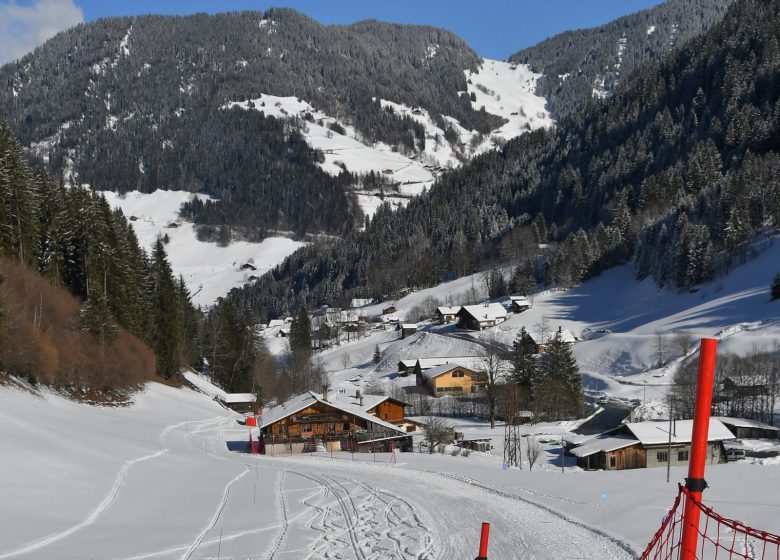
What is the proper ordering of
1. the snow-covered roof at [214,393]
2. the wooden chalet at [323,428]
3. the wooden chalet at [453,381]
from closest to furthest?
the wooden chalet at [323,428], the snow-covered roof at [214,393], the wooden chalet at [453,381]

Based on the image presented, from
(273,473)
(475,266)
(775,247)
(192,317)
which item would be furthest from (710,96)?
(273,473)

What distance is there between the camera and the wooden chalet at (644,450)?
48094 mm

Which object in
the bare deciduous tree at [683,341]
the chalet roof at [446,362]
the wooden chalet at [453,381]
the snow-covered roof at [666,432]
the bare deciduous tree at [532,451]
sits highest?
the bare deciduous tree at [683,341]

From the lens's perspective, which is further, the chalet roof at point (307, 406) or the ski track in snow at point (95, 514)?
the chalet roof at point (307, 406)

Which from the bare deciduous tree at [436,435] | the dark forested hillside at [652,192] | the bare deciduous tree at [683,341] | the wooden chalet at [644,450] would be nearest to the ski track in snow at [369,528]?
the bare deciduous tree at [436,435]

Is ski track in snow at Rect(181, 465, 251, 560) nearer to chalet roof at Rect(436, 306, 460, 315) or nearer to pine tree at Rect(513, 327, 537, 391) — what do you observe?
pine tree at Rect(513, 327, 537, 391)

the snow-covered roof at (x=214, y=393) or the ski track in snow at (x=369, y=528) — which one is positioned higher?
the snow-covered roof at (x=214, y=393)

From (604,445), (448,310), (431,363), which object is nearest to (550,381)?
(604,445)

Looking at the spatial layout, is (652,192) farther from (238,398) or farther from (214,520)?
(214,520)

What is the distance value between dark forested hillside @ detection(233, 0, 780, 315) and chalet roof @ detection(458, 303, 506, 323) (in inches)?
563

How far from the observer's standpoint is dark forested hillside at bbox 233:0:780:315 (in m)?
106

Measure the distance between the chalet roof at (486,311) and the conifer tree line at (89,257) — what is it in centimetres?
5520

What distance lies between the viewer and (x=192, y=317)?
3583 inches

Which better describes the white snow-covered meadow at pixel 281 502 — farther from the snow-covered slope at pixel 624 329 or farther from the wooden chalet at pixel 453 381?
the wooden chalet at pixel 453 381
